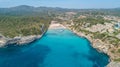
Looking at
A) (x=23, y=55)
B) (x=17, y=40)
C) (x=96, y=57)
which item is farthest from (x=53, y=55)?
(x=17, y=40)

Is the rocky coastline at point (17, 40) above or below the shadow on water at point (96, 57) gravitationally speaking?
below

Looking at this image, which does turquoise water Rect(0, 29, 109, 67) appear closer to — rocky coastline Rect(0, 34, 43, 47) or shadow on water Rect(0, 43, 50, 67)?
shadow on water Rect(0, 43, 50, 67)

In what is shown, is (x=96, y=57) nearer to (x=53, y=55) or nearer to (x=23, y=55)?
(x=53, y=55)

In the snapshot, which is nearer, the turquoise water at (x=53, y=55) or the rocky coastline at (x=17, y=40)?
the turquoise water at (x=53, y=55)

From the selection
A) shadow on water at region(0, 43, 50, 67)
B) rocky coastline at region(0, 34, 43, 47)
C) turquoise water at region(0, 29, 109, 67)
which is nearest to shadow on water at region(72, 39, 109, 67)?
turquoise water at region(0, 29, 109, 67)

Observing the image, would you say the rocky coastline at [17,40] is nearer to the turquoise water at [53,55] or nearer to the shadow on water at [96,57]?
the turquoise water at [53,55]

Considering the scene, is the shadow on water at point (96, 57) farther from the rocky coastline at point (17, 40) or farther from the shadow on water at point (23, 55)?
the rocky coastline at point (17, 40)

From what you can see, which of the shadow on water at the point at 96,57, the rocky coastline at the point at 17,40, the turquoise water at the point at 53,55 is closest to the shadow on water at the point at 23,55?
Result: the turquoise water at the point at 53,55

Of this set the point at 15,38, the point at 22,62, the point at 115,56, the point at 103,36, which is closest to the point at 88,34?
the point at 103,36
